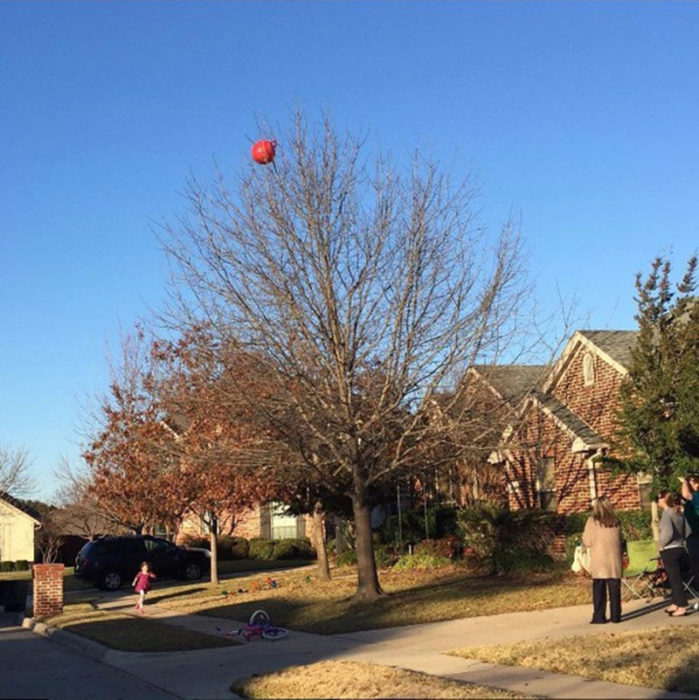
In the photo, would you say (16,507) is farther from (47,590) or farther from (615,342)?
(615,342)

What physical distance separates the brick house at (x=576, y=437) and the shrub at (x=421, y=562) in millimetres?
3017

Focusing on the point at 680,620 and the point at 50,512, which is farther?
the point at 50,512

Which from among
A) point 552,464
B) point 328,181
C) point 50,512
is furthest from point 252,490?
point 50,512

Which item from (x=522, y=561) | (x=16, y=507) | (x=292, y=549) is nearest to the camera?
(x=522, y=561)

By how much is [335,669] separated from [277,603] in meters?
8.62

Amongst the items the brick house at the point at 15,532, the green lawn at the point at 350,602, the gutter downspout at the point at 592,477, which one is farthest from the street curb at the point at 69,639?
the brick house at the point at 15,532

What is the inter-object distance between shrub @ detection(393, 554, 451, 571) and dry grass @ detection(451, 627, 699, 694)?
1263 centimetres

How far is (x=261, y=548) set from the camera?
1567 inches

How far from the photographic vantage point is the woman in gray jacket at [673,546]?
13.3m

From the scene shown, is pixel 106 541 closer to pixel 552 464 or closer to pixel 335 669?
pixel 552 464

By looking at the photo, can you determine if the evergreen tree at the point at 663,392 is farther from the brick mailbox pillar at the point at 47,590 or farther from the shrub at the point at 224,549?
the shrub at the point at 224,549

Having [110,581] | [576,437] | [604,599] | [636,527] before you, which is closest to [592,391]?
[576,437]

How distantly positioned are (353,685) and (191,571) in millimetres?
21974

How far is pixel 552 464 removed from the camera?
84.6 feet
